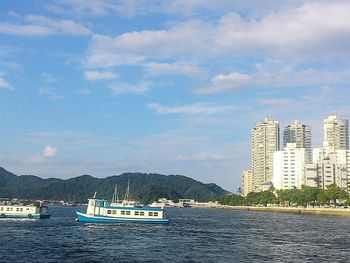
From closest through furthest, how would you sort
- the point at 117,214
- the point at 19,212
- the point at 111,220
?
the point at 111,220
the point at 117,214
the point at 19,212

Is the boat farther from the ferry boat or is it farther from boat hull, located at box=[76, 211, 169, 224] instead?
the ferry boat

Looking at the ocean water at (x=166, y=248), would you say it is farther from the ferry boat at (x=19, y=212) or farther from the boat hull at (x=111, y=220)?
the ferry boat at (x=19, y=212)

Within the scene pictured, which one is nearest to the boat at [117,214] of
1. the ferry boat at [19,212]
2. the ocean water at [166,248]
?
the ferry boat at [19,212]

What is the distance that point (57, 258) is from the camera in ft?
192

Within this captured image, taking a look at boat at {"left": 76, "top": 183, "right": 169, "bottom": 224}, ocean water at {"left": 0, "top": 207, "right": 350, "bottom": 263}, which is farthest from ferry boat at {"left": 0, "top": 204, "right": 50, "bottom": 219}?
ocean water at {"left": 0, "top": 207, "right": 350, "bottom": 263}

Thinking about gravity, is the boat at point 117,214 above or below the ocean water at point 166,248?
above

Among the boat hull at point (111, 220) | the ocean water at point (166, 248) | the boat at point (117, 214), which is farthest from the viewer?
the boat at point (117, 214)

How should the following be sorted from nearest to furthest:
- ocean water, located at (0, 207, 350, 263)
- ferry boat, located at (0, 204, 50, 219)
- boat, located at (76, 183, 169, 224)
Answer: ocean water, located at (0, 207, 350, 263) → boat, located at (76, 183, 169, 224) → ferry boat, located at (0, 204, 50, 219)

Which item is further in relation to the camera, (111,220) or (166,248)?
(111,220)

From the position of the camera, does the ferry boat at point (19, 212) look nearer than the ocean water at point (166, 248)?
No

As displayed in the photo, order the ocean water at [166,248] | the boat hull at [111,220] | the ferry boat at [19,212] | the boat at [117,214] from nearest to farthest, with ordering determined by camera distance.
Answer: the ocean water at [166,248] < the boat hull at [111,220] < the boat at [117,214] < the ferry boat at [19,212]

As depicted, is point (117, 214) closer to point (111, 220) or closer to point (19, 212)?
point (111, 220)

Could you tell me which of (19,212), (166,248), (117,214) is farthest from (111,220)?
(166,248)

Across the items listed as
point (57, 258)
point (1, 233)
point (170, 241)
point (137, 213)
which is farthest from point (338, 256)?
point (137, 213)
